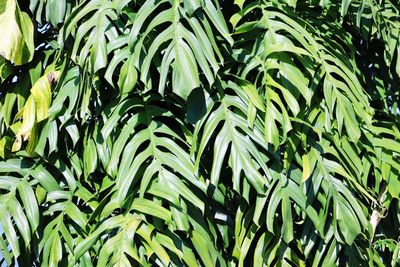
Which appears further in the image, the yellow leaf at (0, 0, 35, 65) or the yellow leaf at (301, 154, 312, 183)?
the yellow leaf at (0, 0, 35, 65)

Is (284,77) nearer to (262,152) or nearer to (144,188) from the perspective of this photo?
(262,152)

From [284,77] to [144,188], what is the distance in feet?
1.83

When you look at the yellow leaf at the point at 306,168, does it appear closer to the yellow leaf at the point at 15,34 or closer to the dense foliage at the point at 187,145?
the dense foliage at the point at 187,145

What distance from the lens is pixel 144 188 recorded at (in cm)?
203

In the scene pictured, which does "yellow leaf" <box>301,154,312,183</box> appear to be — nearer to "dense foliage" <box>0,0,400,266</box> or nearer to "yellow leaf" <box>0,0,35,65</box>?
"dense foliage" <box>0,0,400,266</box>

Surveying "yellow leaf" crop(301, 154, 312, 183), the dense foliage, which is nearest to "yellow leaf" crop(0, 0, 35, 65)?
the dense foliage

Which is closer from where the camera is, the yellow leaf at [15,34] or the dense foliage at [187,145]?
the dense foliage at [187,145]

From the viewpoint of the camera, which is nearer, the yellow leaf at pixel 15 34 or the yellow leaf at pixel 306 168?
the yellow leaf at pixel 306 168

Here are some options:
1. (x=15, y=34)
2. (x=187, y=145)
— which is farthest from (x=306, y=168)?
(x=15, y=34)

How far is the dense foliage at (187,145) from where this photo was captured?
2.06m

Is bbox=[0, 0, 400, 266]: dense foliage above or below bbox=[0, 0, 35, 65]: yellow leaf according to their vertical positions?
below

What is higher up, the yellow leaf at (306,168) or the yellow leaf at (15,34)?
the yellow leaf at (15,34)

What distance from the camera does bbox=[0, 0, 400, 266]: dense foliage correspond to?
81.2 inches

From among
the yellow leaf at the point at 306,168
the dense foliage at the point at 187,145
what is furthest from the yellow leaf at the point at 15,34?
the yellow leaf at the point at 306,168
